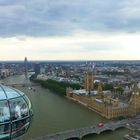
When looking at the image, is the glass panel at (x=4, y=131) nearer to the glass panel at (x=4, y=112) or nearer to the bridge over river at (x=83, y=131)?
the glass panel at (x=4, y=112)

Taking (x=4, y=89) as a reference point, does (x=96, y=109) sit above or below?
below

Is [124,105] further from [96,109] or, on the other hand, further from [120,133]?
[120,133]

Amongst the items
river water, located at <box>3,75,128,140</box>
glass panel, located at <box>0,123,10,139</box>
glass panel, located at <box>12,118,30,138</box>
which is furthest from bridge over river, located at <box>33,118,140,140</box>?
glass panel, located at <box>0,123,10,139</box>

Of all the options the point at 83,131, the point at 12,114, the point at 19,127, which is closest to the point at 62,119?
the point at 83,131

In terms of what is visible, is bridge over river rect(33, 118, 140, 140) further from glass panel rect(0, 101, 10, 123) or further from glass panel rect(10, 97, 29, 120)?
glass panel rect(0, 101, 10, 123)

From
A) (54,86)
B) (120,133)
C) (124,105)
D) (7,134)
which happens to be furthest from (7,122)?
(54,86)

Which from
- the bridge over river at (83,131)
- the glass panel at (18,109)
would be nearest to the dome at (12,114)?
the glass panel at (18,109)

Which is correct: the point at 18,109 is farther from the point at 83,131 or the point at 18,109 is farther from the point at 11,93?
the point at 83,131
